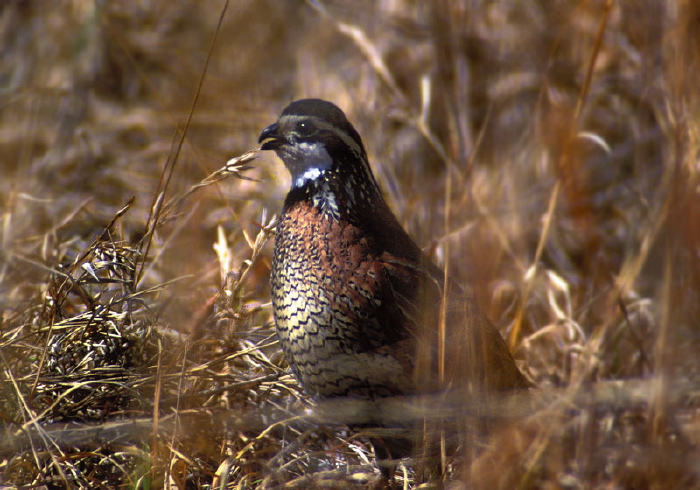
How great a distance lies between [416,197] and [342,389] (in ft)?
6.27

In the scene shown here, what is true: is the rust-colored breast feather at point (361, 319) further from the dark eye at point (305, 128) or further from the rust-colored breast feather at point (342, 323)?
the dark eye at point (305, 128)

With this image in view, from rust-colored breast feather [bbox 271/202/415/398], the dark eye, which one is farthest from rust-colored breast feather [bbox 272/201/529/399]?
the dark eye

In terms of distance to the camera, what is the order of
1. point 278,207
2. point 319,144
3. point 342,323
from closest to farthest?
Result: point 342,323 < point 319,144 < point 278,207

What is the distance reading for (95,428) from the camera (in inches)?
97.2

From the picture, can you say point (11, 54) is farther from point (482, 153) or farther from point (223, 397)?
point (223, 397)

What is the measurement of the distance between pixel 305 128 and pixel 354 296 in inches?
27.0

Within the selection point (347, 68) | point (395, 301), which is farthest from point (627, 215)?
point (395, 301)

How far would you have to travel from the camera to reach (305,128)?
9.62 feet

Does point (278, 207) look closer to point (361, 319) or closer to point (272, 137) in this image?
point (272, 137)

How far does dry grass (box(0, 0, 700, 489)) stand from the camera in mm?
2281

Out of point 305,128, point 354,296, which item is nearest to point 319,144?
point 305,128

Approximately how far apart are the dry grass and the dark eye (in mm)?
227

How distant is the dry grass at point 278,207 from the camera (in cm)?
228

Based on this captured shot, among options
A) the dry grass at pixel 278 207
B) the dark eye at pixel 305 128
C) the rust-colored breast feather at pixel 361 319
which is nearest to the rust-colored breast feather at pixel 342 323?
the rust-colored breast feather at pixel 361 319
